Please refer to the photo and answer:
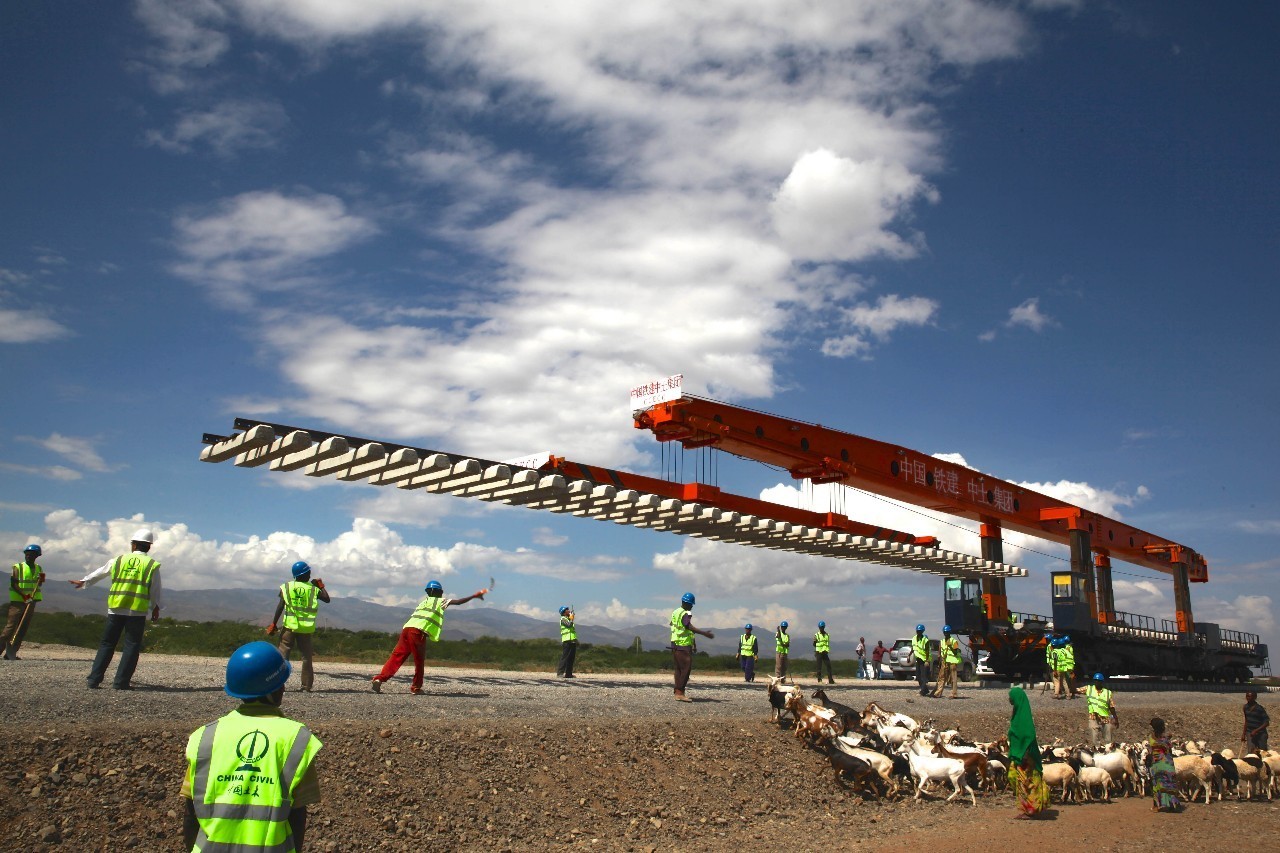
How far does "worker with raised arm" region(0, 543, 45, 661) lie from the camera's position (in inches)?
517

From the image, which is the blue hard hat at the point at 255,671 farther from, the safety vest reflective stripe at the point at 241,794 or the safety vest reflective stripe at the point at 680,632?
the safety vest reflective stripe at the point at 680,632

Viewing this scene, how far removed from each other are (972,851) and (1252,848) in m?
3.80

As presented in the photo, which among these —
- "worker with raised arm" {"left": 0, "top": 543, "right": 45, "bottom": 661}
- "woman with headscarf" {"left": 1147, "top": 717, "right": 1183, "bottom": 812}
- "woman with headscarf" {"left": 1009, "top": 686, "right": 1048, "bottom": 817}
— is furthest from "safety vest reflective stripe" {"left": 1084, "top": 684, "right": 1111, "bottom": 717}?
"worker with raised arm" {"left": 0, "top": 543, "right": 45, "bottom": 661}

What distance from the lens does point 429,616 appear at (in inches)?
458

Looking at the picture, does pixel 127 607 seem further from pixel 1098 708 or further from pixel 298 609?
pixel 1098 708

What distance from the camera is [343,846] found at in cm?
685

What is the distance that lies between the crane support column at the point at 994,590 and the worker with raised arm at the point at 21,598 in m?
24.0

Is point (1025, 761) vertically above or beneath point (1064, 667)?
beneath

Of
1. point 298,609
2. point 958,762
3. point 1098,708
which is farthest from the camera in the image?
point 1098,708

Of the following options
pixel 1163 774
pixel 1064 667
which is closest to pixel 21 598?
pixel 1163 774

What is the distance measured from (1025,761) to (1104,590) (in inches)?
983

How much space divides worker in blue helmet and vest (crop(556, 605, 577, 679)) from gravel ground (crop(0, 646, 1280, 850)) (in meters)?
3.79

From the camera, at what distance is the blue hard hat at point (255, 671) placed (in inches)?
129

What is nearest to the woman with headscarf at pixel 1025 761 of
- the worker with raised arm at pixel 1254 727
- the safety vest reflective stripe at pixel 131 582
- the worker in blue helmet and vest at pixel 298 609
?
the worker with raised arm at pixel 1254 727
